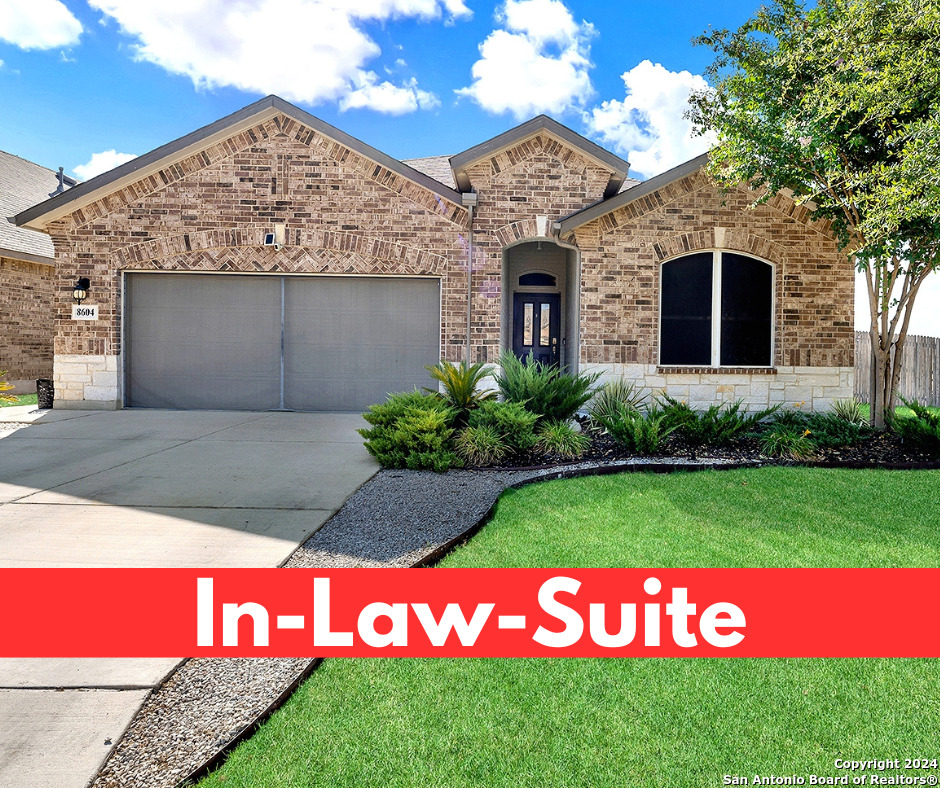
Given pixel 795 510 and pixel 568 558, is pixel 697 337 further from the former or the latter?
pixel 568 558

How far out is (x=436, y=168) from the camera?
52.8 ft

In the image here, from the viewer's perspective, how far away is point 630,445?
8.11m

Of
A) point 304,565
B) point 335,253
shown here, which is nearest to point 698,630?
point 304,565

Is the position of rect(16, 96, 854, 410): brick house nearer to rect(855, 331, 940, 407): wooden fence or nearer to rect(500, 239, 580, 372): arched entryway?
rect(500, 239, 580, 372): arched entryway

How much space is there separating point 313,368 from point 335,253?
2.22m

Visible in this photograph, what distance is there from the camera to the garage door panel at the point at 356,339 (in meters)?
12.4

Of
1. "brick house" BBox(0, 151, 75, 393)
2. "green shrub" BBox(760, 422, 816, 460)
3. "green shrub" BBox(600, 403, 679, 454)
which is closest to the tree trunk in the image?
"green shrub" BBox(760, 422, 816, 460)

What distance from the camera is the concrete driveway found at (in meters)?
2.62

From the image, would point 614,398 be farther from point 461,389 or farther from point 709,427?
point 461,389

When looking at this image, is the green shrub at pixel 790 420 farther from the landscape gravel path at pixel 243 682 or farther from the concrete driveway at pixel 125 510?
the concrete driveway at pixel 125 510

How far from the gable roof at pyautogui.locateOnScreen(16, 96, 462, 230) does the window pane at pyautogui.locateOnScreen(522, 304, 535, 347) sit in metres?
3.74

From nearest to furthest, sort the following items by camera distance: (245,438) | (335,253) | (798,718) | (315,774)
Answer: (315,774), (798,718), (245,438), (335,253)

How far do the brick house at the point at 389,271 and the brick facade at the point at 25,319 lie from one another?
4836 millimetres

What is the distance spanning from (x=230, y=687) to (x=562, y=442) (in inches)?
216
